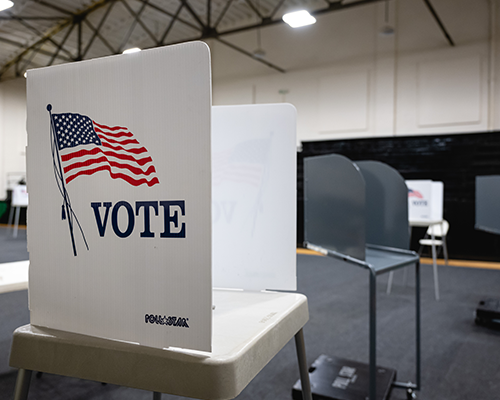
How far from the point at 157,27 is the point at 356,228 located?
8.61m

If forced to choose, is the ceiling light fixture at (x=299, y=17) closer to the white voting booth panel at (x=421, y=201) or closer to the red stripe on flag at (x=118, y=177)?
the white voting booth panel at (x=421, y=201)

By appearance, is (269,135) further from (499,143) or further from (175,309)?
(499,143)

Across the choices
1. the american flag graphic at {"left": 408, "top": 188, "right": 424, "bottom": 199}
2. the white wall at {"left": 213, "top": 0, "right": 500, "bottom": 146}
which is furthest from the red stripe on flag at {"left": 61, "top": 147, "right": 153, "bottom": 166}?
the white wall at {"left": 213, "top": 0, "right": 500, "bottom": 146}

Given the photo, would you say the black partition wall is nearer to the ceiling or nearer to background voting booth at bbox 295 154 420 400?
the ceiling

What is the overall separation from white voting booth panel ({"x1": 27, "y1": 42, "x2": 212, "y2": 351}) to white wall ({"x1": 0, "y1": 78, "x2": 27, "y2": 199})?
37.1 ft

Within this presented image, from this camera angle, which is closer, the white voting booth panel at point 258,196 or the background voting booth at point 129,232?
the background voting booth at point 129,232

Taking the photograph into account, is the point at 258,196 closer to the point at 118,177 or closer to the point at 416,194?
the point at 118,177

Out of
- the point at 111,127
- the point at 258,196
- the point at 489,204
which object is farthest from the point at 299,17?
the point at 111,127

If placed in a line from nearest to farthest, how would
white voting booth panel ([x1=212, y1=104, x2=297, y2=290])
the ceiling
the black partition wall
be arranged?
1. white voting booth panel ([x1=212, y1=104, x2=297, y2=290])
2. the black partition wall
3. the ceiling

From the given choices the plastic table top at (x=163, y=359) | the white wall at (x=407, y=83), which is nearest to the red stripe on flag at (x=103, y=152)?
the plastic table top at (x=163, y=359)

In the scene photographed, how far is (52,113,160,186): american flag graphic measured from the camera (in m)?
0.52

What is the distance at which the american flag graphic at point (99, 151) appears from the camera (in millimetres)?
517

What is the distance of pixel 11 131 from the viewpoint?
34.4ft

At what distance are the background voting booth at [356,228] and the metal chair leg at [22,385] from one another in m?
0.95
